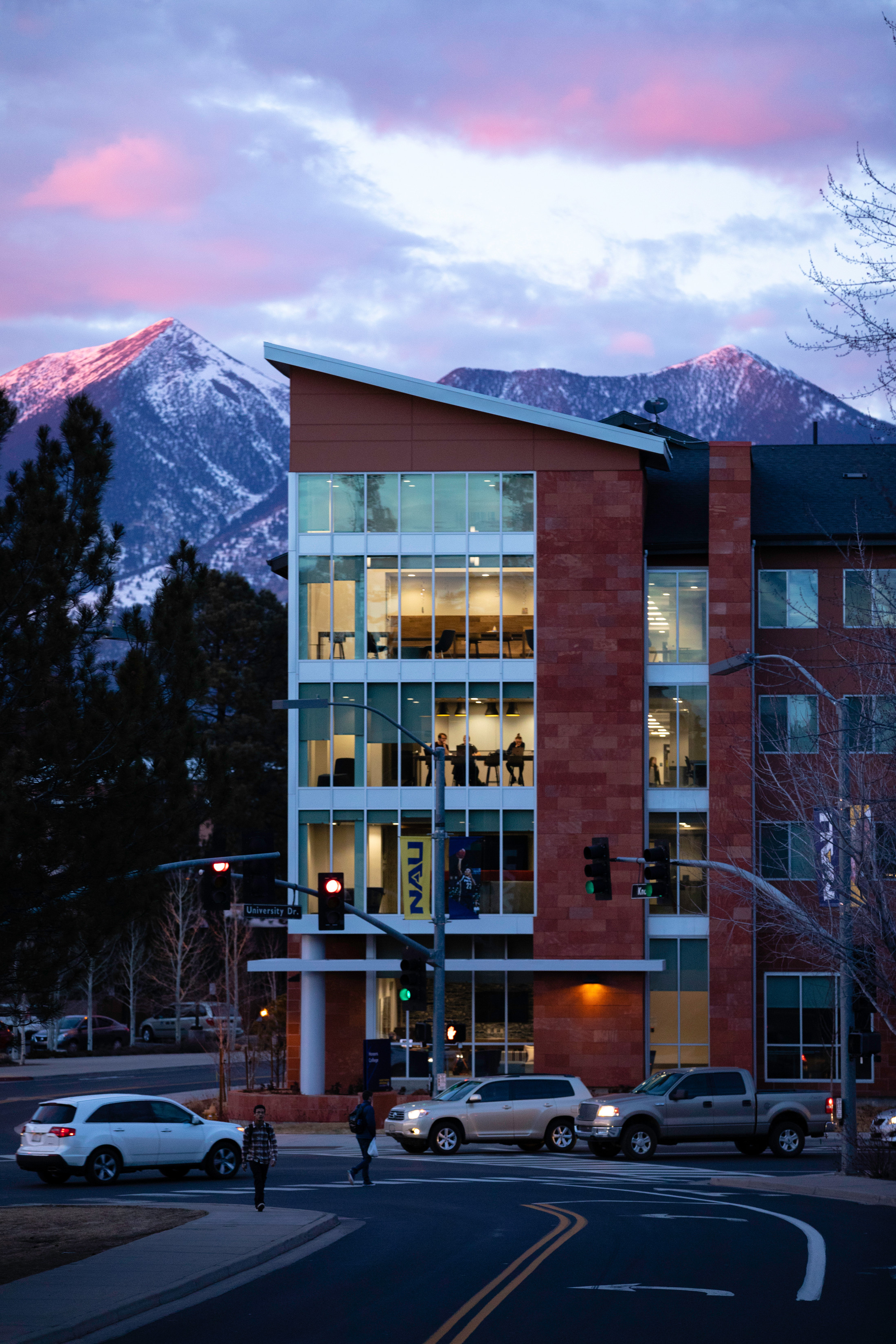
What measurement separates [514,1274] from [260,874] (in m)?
15.1

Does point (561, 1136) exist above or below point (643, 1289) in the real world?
below

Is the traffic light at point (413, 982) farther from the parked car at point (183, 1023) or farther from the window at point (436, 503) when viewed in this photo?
the parked car at point (183, 1023)

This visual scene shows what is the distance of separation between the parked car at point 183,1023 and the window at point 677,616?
35.1 m

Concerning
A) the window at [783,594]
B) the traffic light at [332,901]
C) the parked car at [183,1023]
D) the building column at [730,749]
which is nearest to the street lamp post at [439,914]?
the traffic light at [332,901]

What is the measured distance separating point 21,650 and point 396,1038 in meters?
35.6

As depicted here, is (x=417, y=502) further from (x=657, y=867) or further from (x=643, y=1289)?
(x=643, y=1289)

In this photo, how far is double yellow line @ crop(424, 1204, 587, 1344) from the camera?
1359 cm

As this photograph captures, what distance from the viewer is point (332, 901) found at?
33.5m

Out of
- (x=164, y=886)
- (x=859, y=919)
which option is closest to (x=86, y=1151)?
(x=164, y=886)

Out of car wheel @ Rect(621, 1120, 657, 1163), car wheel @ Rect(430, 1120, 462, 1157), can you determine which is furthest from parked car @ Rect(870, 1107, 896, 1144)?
car wheel @ Rect(430, 1120, 462, 1157)

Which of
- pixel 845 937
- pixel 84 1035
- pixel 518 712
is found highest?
pixel 518 712

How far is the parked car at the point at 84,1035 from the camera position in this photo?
254 ft

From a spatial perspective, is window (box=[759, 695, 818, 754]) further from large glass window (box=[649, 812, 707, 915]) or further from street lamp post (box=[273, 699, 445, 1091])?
street lamp post (box=[273, 699, 445, 1091])

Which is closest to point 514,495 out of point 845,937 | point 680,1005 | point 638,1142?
point 680,1005
